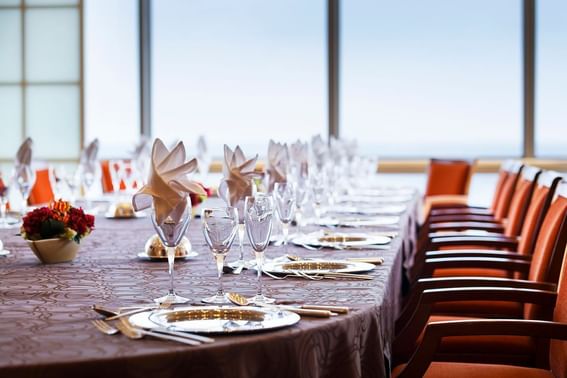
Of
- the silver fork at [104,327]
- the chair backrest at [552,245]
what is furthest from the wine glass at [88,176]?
the silver fork at [104,327]

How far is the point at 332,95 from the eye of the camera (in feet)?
27.8

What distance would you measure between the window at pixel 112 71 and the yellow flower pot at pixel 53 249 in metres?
6.21

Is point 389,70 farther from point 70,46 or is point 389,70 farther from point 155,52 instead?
point 70,46

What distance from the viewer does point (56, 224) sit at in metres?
2.55

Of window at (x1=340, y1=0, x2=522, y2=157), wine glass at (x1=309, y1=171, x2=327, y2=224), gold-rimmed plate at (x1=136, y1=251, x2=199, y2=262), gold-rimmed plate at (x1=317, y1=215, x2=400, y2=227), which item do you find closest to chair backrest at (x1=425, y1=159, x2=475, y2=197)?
window at (x1=340, y1=0, x2=522, y2=157)

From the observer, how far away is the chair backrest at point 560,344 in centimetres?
219

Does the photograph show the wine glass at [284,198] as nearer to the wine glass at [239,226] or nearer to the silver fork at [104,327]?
the wine glass at [239,226]

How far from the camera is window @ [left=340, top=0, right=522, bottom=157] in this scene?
840 cm

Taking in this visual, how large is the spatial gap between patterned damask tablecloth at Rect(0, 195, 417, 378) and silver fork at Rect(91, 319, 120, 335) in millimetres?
15

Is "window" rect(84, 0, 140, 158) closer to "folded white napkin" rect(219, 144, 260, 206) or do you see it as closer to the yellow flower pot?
"folded white napkin" rect(219, 144, 260, 206)

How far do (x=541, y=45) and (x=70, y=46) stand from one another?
14.0 ft

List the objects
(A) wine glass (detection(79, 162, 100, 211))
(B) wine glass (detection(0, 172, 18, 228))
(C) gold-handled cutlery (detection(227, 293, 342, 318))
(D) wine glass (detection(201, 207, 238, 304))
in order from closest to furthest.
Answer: (C) gold-handled cutlery (detection(227, 293, 342, 318)) < (D) wine glass (detection(201, 207, 238, 304)) < (B) wine glass (detection(0, 172, 18, 228)) < (A) wine glass (detection(79, 162, 100, 211))

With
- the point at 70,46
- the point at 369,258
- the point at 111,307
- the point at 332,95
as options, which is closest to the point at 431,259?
the point at 369,258

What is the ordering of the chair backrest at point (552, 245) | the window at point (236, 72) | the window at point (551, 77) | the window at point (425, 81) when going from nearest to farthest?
the chair backrest at point (552, 245)
the window at point (551, 77)
the window at point (425, 81)
the window at point (236, 72)
